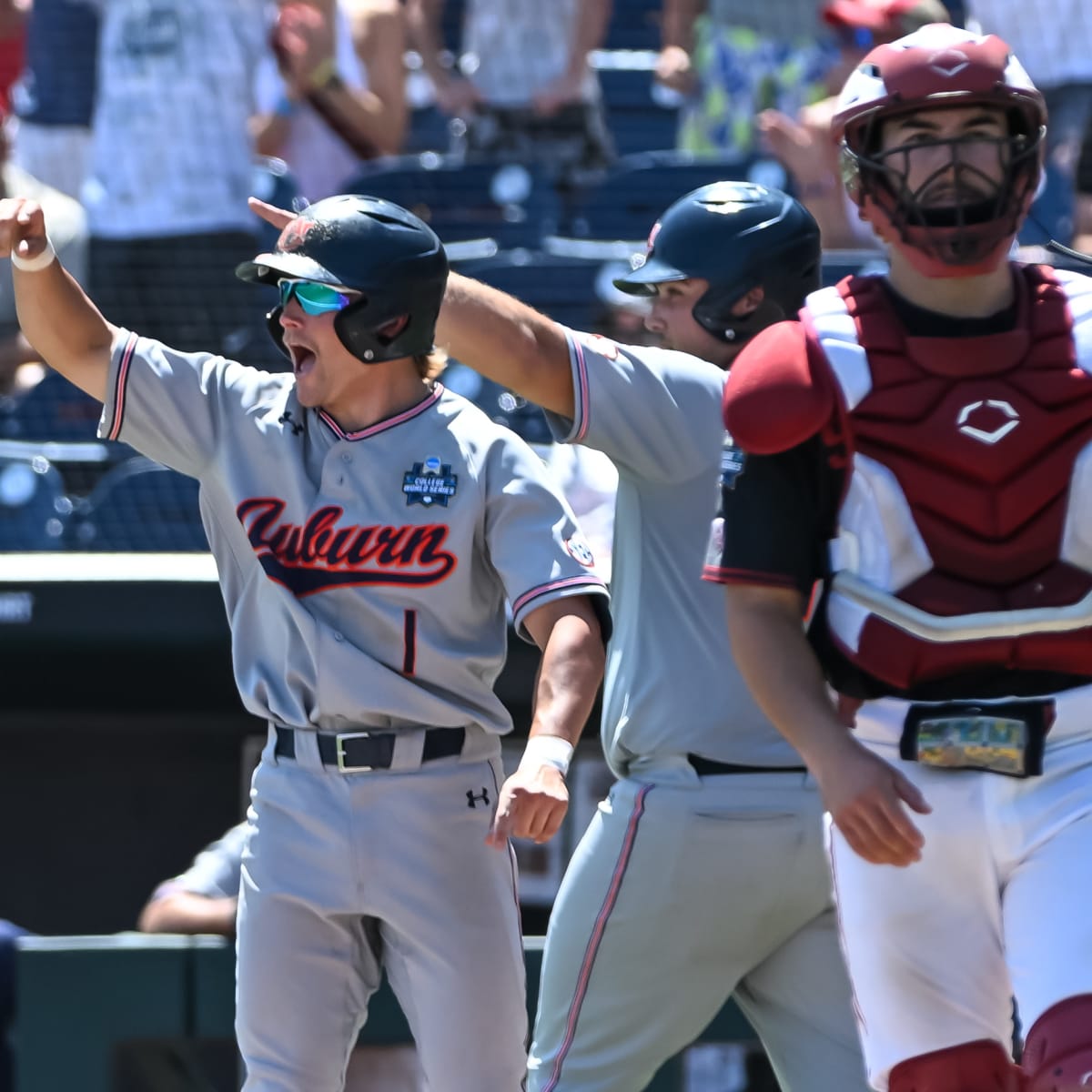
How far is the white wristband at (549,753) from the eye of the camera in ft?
8.08

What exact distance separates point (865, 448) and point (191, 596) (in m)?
2.40

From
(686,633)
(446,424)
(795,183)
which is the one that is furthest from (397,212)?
(795,183)

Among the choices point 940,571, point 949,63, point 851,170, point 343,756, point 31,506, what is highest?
point 949,63

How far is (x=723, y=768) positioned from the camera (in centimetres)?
276

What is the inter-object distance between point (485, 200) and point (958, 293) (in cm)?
414

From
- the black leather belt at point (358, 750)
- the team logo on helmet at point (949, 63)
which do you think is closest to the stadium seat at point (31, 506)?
the black leather belt at point (358, 750)

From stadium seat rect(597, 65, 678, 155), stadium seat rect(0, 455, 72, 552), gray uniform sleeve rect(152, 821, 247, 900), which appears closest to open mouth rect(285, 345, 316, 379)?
Answer: gray uniform sleeve rect(152, 821, 247, 900)

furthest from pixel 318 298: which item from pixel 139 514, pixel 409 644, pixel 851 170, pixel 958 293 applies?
pixel 139 514

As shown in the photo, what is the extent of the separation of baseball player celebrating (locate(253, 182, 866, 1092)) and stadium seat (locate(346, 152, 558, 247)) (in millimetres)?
3284

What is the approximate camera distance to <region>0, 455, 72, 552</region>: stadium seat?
4.89m

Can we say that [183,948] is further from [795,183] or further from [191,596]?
[795,183]

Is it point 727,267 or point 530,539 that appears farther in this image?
point 727,267

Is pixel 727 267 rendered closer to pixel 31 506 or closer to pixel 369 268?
pixel 369 268

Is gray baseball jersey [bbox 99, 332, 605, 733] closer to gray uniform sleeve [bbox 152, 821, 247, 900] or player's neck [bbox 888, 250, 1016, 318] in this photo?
player's neck [bbox 888, 250, 1016, 318]
